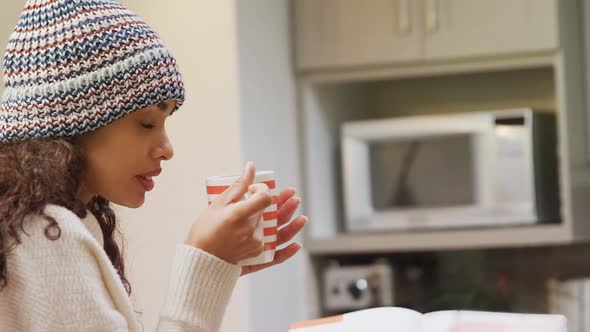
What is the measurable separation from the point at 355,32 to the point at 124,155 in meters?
1.52

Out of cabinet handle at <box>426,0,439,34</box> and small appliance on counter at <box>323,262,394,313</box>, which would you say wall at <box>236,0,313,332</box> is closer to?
small appliance on counter at <box>323,262,394,313</box>

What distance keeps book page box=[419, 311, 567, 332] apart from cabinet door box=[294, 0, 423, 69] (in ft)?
4.96

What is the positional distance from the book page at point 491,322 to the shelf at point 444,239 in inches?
56.2

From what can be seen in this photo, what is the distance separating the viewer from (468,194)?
232 centimetres

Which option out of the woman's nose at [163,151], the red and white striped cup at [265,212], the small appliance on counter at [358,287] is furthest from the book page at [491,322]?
the small appliance on counter at [358,287]

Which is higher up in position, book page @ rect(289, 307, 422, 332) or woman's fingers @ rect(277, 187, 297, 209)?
woman's fingers @ rect(277, 187, 297, 209)

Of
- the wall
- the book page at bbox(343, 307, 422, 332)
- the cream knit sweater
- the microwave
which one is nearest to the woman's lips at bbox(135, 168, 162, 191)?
the cream knit sweater

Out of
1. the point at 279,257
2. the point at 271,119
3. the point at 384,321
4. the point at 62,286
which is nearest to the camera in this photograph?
the point at 62,286

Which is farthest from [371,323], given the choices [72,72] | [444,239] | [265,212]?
[444,239]

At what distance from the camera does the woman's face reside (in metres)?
0.91

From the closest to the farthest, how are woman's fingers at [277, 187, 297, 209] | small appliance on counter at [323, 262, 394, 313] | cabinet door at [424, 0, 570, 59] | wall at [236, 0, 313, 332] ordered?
woman's fingers at [277, 187, 297, 209] → wall at [236, 0, 313, 332] → cabinet door at [424, 0, 570, 59] → small appliance on counter at [323, 262, 394, 313]

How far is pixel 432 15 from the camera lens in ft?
7.61

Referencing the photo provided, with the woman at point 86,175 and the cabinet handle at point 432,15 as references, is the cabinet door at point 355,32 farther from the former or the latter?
the woman at point 86,175

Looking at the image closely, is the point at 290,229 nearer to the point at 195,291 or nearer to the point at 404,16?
the point at 195,291
